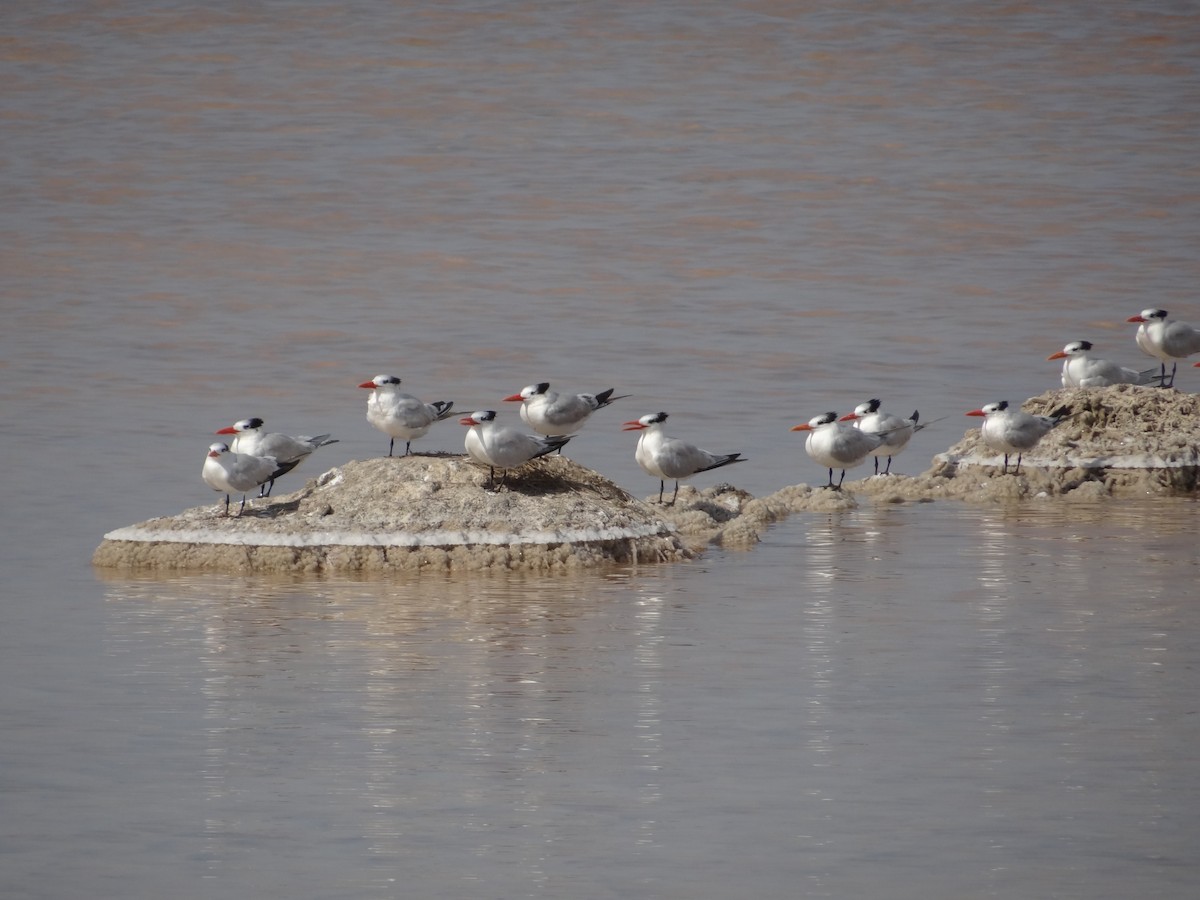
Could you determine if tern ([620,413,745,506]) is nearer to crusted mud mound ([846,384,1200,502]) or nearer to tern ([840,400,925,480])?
tern ([840,400,925,480])

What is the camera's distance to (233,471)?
11.8 metres

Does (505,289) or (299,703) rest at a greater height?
(505,289)

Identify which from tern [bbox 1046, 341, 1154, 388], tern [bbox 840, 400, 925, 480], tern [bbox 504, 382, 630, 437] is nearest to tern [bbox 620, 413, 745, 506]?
tern [bbox 504, 382, 630, 437]

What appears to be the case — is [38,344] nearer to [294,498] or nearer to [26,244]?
[26,244]

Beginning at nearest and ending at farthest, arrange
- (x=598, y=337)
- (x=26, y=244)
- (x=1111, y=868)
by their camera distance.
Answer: (x=1111, y=868)
(x=598, y=337)
(x=26, y=244)

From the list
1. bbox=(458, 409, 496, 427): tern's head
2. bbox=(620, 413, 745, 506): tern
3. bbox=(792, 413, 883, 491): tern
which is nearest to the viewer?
bbox=(458, 409, 496, 427): tern's head

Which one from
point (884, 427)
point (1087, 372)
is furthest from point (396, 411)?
point (1087, 372)

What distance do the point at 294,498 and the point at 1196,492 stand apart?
19.8 ft

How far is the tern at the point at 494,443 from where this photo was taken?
38.3 feet

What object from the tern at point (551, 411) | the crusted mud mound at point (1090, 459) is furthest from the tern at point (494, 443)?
the crusted mud mound at point (1090, 459)

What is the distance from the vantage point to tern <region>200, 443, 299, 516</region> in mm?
11789

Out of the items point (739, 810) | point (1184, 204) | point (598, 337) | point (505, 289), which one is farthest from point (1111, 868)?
point (1184, 204)

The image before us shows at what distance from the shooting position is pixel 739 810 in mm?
7699

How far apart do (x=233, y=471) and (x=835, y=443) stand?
13.5 feet
